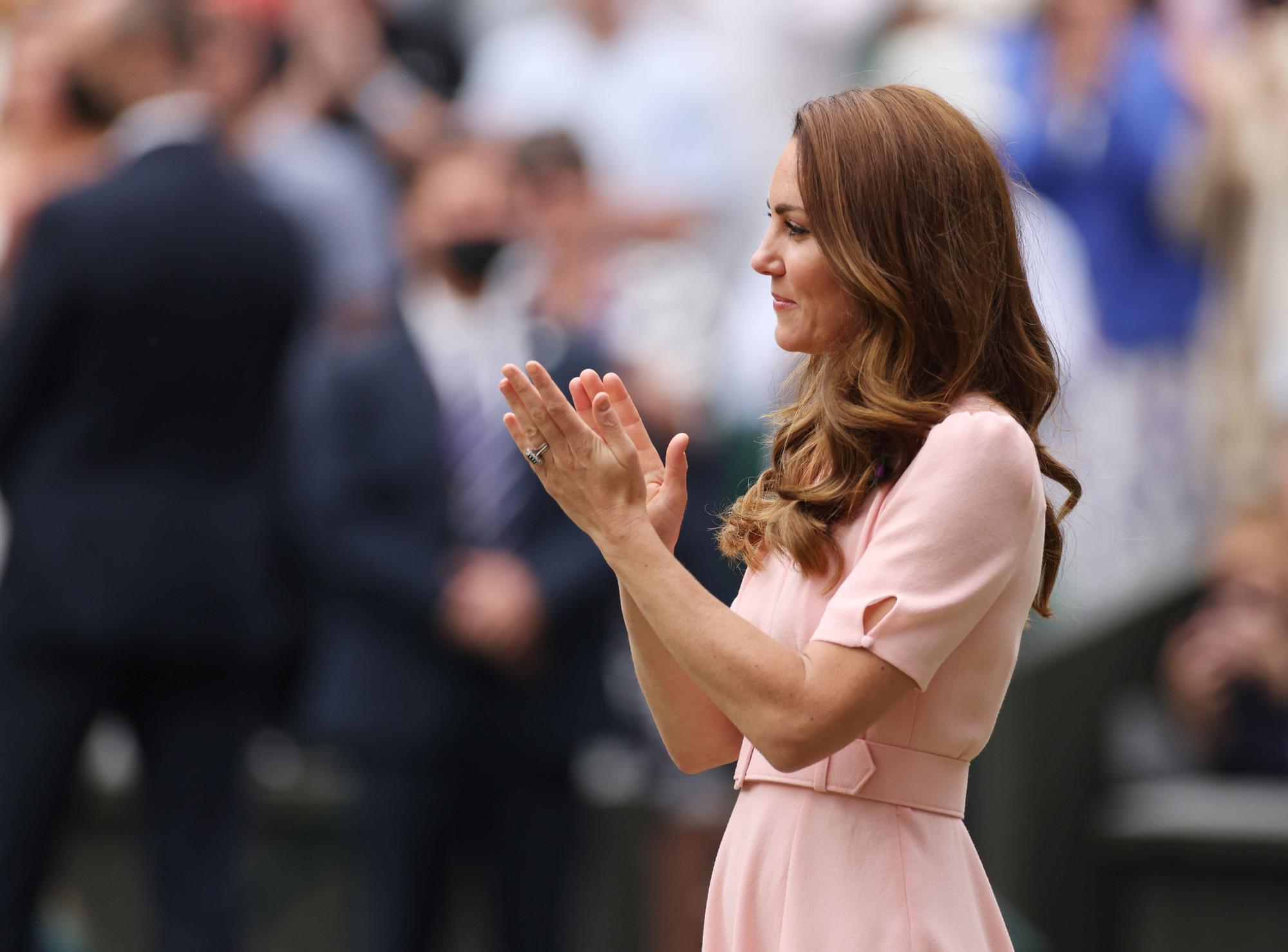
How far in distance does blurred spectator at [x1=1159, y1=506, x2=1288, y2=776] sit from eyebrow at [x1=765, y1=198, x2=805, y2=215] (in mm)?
3780

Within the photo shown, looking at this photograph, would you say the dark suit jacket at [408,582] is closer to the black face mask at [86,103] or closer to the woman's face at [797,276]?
the black face mask at [86,103]

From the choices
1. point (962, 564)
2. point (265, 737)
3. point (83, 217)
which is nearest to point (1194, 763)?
point (265, 737)

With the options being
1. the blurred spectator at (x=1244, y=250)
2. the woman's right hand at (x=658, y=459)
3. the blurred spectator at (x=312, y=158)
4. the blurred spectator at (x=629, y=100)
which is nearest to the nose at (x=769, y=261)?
the woman's right hand at (x=658, y=459)

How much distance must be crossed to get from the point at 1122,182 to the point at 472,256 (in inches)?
110

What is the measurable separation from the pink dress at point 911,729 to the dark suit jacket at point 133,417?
2497mm

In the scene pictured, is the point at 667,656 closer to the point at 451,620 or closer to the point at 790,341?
the point at 790,341

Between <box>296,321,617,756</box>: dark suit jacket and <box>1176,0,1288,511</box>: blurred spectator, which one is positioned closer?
<box>296,321,617,756</box>: dark suit jacket

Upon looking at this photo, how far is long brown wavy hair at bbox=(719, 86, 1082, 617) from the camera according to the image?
217cm

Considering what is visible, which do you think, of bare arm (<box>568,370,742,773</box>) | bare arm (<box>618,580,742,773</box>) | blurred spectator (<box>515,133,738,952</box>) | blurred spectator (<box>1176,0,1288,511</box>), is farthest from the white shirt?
blurred spectator (<box>1176,0,1288,511</box>)

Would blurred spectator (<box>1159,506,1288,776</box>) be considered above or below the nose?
below

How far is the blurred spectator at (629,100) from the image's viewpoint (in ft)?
24.6

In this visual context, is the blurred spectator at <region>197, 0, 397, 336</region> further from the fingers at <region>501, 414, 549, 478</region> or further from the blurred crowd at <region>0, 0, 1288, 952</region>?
the fingers at <region>501, 414, 549, 478</region>

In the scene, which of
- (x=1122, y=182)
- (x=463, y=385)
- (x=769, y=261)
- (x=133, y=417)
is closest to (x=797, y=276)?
(x=769, y=261)

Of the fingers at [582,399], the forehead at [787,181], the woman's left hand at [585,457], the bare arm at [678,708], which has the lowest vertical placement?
the bare arm at [678,708]
